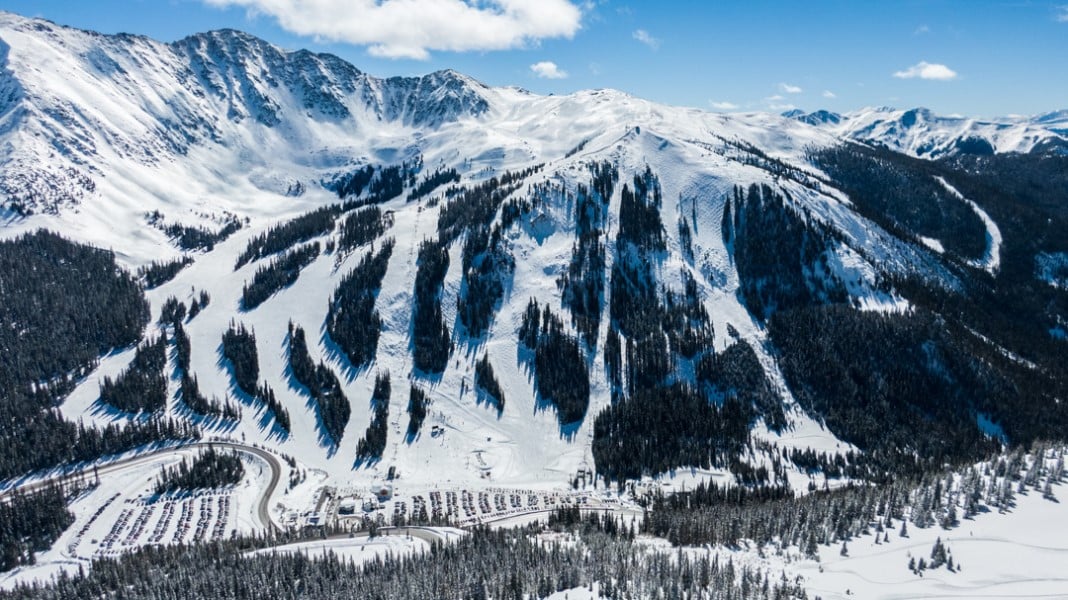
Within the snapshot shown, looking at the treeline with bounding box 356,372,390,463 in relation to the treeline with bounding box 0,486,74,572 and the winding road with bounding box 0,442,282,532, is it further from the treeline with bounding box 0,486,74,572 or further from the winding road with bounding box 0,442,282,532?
the treeline with bounding box 0,486,74,572

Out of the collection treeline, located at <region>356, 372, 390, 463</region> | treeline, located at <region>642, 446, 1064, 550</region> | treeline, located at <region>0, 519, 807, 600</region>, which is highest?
treeline, located at <region>356, 372, 390, 463</region>

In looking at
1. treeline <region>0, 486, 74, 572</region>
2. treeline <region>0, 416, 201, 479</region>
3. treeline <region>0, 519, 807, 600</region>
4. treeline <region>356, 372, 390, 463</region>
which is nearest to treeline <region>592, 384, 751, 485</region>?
treeline <region>0, 519, 807, 600</region>

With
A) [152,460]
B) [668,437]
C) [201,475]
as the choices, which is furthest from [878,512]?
[152,460]

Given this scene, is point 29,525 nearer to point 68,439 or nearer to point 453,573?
point 68,439

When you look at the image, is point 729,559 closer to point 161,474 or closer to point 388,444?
point 388,444

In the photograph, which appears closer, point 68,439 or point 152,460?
point 152,460

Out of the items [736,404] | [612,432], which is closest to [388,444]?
[612,432]
